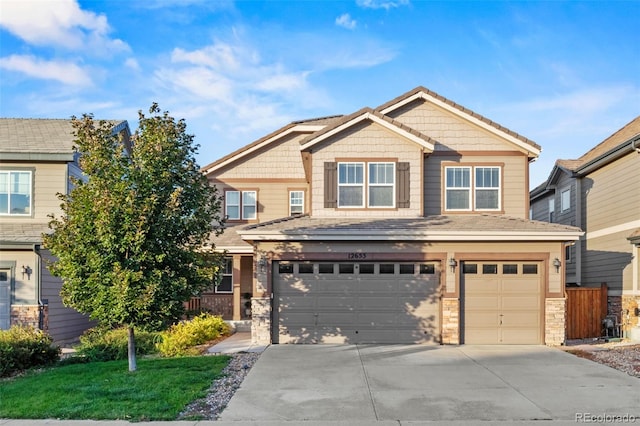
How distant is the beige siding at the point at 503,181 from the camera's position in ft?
57.0

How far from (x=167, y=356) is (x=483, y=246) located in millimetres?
8744

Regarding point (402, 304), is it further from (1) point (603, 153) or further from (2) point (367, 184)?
(1) point (603, 153)

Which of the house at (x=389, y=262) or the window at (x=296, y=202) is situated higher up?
the window at (x=296, y=202)

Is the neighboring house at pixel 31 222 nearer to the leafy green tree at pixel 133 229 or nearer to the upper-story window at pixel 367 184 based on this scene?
the leafy green tree at pixel 133 229

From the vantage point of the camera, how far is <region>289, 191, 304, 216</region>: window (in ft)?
71.1

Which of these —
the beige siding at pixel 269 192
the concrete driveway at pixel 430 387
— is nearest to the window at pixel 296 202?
the beige siding at pixel 269 192

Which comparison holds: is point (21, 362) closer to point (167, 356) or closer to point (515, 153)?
point (167, 356)

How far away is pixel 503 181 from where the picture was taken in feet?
57.5

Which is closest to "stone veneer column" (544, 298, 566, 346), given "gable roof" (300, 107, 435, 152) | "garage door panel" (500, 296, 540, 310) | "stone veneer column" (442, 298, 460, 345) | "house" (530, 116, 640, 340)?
"garage door panel" (500, 296, 540, 310)

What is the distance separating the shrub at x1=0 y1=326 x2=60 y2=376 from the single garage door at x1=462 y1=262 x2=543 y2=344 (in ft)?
34.7

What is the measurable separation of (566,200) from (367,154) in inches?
424

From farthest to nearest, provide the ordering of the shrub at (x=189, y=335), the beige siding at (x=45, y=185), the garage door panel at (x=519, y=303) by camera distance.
Result: the beige siding at (x=45, y=185) → the garage door panel at (x=519, y=303) → the shrub at (x=189, y=335)

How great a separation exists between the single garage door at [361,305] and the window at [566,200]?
403 inches

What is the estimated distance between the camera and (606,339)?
16.7 metres
